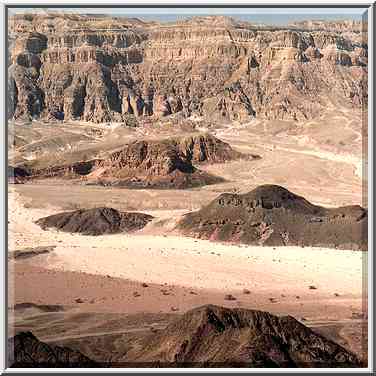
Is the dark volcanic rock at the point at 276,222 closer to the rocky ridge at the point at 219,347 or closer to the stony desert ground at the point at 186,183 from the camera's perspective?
the stony desert ground at the point at 186,183

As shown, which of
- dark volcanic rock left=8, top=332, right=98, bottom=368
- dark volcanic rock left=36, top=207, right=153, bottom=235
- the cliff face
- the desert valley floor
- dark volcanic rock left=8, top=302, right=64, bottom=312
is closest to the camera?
dark volcanic rock left=8, top=332, right=98, bottom=368

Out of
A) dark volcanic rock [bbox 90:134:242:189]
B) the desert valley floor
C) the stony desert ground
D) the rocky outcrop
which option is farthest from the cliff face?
the desert valley floor

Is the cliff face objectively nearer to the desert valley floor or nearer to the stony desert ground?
the stony desert ground

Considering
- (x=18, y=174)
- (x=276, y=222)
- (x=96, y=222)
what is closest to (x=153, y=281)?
(x=276, y=222)

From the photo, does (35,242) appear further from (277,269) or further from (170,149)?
(170,149)

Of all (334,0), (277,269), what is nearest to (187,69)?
(277,269)

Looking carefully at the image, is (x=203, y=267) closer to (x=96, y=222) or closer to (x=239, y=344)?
(x=96, y=222)
